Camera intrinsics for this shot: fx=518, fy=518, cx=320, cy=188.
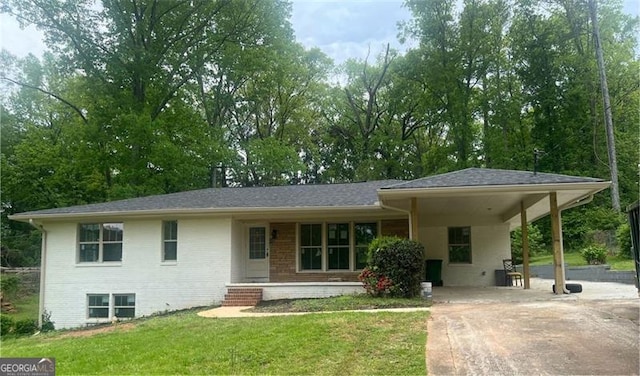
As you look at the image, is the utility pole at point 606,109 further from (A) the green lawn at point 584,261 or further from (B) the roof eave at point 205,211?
(B) the roof eave at point 205,211

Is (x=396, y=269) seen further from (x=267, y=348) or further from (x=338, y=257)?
Answer: (x=267, y=348)

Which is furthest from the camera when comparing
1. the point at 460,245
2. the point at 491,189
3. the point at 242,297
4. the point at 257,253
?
the point at 460,245

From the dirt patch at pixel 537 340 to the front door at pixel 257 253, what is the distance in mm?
6818

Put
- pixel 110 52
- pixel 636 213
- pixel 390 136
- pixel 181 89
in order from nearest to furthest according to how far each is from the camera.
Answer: pixel 636 213
pixel 110 52
pixel 181 89
pixel 390 136

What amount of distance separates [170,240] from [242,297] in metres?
2.96

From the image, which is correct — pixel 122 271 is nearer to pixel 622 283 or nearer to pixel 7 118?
pixel 622 283

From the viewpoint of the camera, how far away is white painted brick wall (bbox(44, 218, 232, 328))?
1424 cm

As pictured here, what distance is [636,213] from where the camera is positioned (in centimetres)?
746

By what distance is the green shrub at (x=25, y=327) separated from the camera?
14062 mm

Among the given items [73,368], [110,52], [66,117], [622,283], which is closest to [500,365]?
[73,368]

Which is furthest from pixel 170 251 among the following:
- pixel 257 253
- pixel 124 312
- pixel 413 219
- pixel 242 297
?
pixel 413 219

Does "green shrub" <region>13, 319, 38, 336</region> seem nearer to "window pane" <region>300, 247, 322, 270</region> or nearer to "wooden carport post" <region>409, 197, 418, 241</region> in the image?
"window pane" <region>300, 247, 322, 270</region>

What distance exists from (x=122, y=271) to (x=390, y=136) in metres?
22.2

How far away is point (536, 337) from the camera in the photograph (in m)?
6.89
